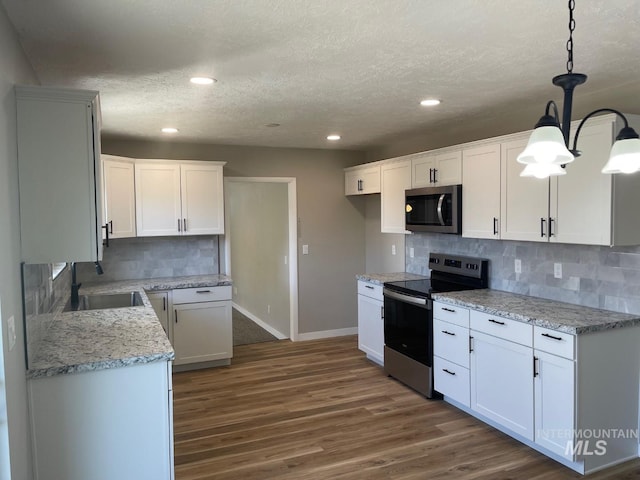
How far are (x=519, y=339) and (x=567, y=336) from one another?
1.18 feet

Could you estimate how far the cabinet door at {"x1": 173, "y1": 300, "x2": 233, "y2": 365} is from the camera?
4.82 meters

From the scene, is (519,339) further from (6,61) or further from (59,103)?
(6,61)

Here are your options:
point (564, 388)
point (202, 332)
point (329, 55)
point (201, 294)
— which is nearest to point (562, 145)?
point (329, 55)

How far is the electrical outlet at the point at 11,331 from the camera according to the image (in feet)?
5.92

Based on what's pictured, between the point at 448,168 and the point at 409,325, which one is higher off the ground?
the point at 448,168

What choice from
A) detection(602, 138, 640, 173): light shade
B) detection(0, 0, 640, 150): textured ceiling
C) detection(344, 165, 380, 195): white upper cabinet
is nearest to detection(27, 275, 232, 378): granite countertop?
detection(0, 0, 640, 150): textured ceiling

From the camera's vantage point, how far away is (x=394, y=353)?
4469mm

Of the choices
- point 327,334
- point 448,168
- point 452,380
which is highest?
point 448,168

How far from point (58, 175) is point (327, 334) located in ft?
14.4

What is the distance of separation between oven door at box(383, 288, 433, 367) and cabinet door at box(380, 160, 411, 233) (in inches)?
32.2

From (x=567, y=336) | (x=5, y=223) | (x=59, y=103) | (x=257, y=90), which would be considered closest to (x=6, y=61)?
(x=59, y=103)

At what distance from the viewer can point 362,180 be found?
225 inches

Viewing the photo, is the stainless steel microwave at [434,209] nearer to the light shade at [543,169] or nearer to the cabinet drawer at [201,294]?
the cabinet drawer at [201,294]

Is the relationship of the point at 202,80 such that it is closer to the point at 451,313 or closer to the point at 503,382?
the point at 451,313
